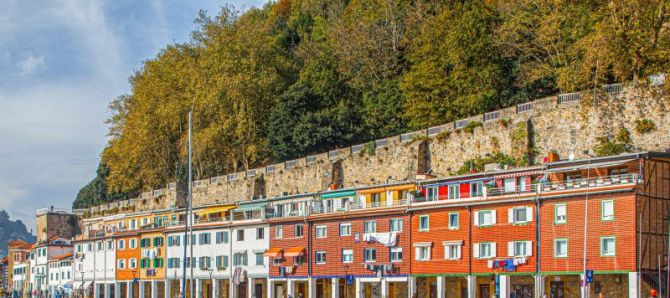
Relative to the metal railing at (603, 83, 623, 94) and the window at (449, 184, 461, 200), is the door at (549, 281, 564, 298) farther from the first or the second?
the metal railing at (603, 83, 623, 94)

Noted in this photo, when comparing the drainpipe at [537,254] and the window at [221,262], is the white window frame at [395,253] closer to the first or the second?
the drainpipe at [537,254]

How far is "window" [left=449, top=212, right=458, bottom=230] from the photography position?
199 ft

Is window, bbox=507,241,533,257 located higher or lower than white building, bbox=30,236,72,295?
higher

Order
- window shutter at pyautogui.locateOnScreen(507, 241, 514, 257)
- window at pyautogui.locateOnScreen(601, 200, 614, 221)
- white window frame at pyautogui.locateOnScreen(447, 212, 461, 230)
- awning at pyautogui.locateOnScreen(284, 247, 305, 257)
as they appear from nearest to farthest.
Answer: window at pyautogui.locateOnScreen(601, 200, 614, 221) → window shutter at pyautogui.locateOnScreen(507, 241, 514, 257) → white window frame at pyautogui.locateOnScreen(447, 212, 461, 230) → awning at pyautogui.locateOnScreen(284, 247, 305, 257)

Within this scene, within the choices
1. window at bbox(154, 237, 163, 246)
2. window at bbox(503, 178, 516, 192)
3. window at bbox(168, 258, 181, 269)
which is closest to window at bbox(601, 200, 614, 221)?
window at bbox(503, 178, 516, 192)

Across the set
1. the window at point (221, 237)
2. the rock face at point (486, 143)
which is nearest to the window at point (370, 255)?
the rock face at point (486, 143)

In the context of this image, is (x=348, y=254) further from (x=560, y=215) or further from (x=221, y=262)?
(x=560, y=215)

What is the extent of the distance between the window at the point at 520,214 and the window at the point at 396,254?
9.71 metres

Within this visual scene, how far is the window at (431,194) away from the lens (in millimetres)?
63103

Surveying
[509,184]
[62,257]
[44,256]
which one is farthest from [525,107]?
[44,256]

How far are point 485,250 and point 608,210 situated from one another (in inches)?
345

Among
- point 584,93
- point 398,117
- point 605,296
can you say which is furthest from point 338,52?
point 605,296

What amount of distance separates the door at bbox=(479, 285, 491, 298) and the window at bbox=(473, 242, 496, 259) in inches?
116

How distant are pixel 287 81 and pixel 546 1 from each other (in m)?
36.3
